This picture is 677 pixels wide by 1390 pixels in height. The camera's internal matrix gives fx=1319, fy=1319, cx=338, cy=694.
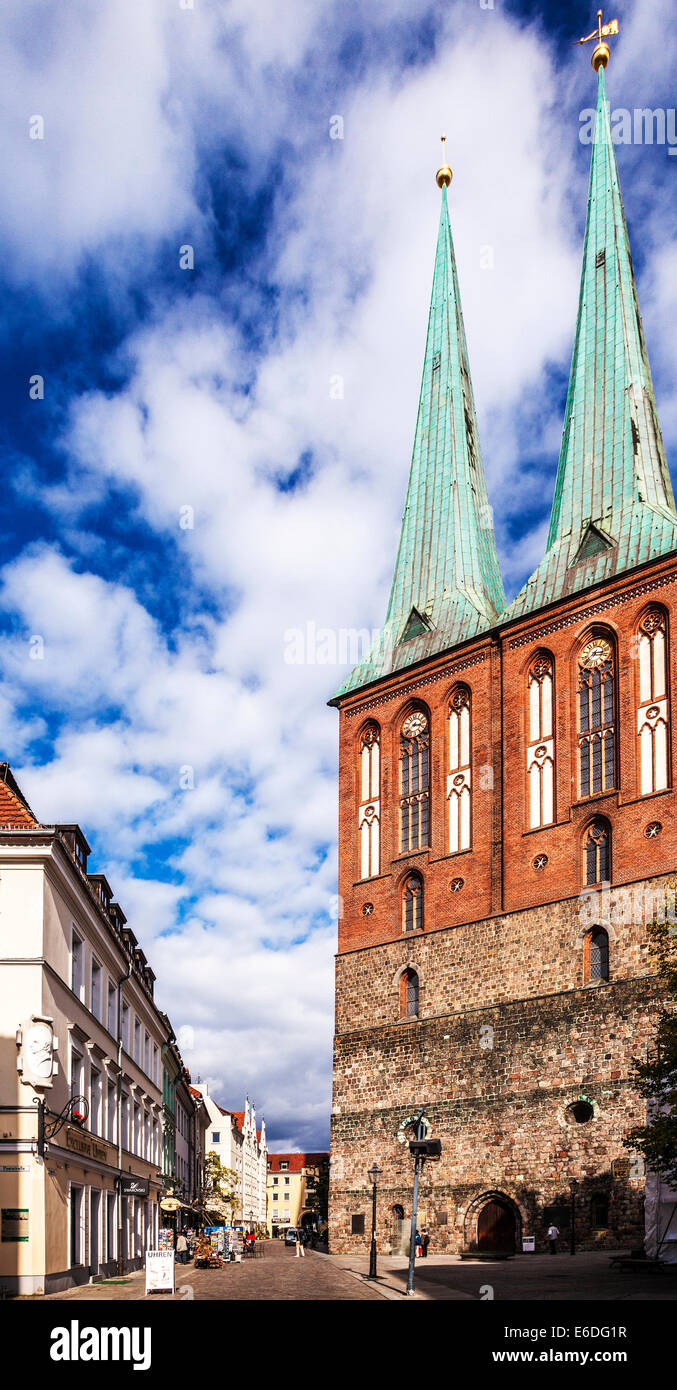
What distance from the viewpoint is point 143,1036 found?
42.6 metres

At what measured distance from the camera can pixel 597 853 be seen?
1565 inches

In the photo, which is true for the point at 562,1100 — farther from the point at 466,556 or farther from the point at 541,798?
the point at 466,556

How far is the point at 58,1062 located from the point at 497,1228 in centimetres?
1998

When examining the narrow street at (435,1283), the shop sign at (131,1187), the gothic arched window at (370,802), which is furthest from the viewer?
the gothic arched window at (370,802)

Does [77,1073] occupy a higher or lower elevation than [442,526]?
lower

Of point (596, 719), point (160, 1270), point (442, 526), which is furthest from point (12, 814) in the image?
point (442, 526)

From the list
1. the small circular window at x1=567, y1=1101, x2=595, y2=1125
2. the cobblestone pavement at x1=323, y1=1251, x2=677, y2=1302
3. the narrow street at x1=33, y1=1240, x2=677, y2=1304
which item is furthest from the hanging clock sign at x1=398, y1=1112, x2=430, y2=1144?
the small circular window at x1=567, y1=1101, x2=595, y2=1125

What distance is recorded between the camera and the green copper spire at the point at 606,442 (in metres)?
42.6

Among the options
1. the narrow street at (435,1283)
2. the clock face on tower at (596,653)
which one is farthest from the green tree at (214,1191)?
the clock face on tower at (596,653)

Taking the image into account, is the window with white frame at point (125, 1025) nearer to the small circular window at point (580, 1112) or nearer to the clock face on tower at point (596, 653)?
the small circular window at point (580, 1112)

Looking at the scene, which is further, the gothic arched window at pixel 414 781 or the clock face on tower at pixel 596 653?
the gothic arched window at pixel 414 781

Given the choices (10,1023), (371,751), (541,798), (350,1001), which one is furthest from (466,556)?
(10,1023)

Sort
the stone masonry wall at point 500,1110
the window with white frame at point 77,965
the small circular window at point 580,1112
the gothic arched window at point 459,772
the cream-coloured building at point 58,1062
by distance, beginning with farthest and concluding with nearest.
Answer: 1. the gothic arched window at point 459,772
2. the small circular window at point 580,1112
3. the stone masonry wall at point 500,1110
4. the window with white frame at point 77,965
5. the cream-coloured building at point 58,1062

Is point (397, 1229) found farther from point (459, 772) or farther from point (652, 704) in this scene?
point (652, 704)
